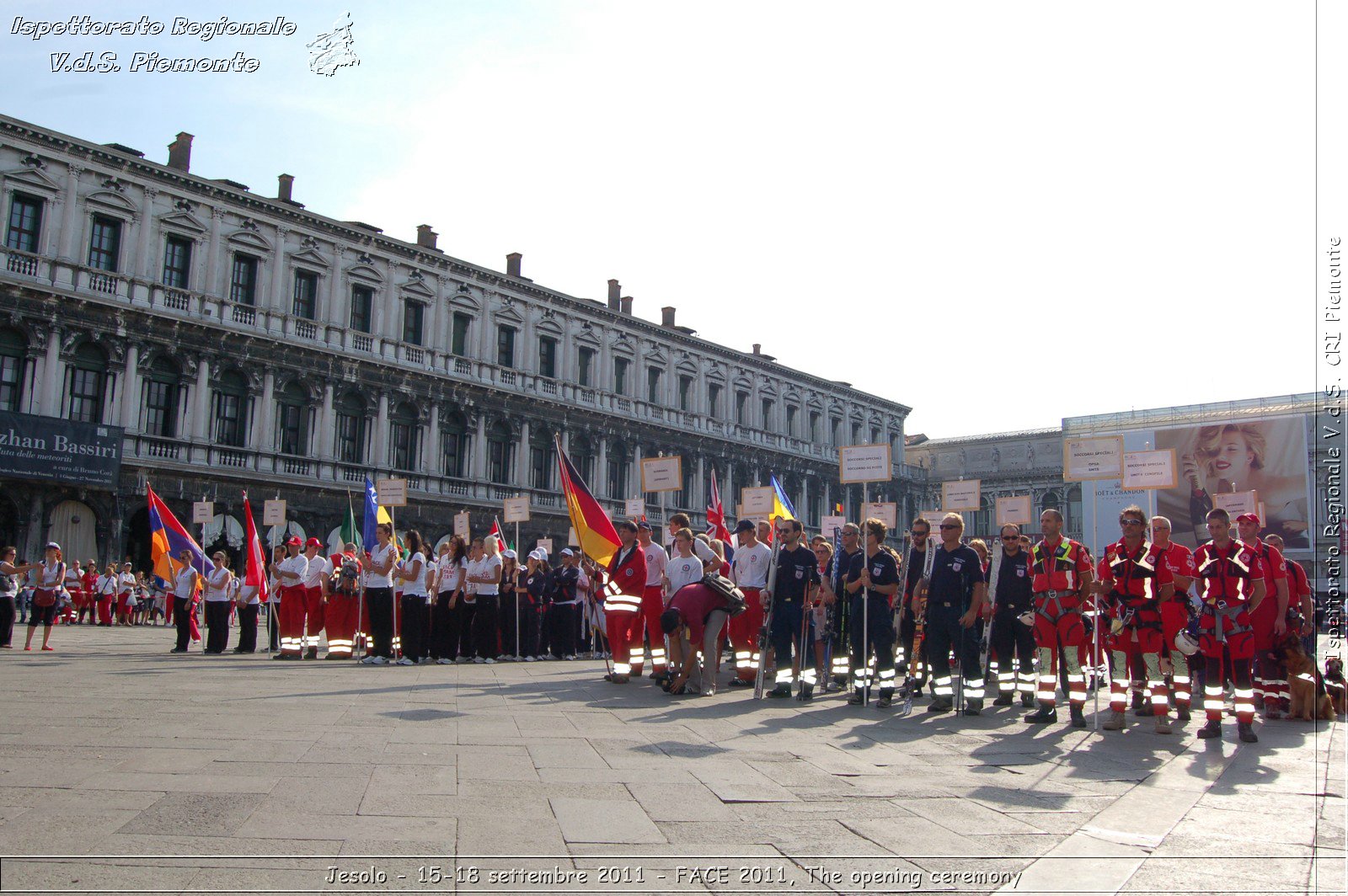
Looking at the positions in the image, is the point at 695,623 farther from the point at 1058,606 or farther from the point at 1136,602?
the point at 1136,602

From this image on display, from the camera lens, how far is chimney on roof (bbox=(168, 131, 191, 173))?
1316 inches

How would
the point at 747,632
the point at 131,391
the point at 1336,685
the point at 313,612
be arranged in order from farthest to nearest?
the point at 131,391 < the point at 313,612 < the point at 747,632 < the point at 1336,685

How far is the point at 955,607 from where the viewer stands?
31.7 ft

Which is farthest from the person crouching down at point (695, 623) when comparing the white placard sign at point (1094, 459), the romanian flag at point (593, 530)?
the white placard sign at point (1094, 459)

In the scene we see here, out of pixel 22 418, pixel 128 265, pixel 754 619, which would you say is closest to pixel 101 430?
pixel 22 418

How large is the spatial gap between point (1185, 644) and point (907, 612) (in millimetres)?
2841

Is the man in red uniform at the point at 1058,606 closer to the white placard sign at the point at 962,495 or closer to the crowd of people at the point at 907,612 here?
the crowd of people at the point at 907,612

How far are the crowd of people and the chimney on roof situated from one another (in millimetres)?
22706

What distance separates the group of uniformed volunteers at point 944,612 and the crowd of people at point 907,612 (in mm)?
22

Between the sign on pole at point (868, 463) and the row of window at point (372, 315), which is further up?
the row of window at point (372, 315)

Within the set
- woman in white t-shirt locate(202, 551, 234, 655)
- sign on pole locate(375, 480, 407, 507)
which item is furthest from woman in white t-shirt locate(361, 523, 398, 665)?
sign on pole locate(375, 480, 407, 507)

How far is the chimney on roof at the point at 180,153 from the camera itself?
110ft

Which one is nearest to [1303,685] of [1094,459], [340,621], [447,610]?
[1094,459]

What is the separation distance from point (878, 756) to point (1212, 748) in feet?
9.41
